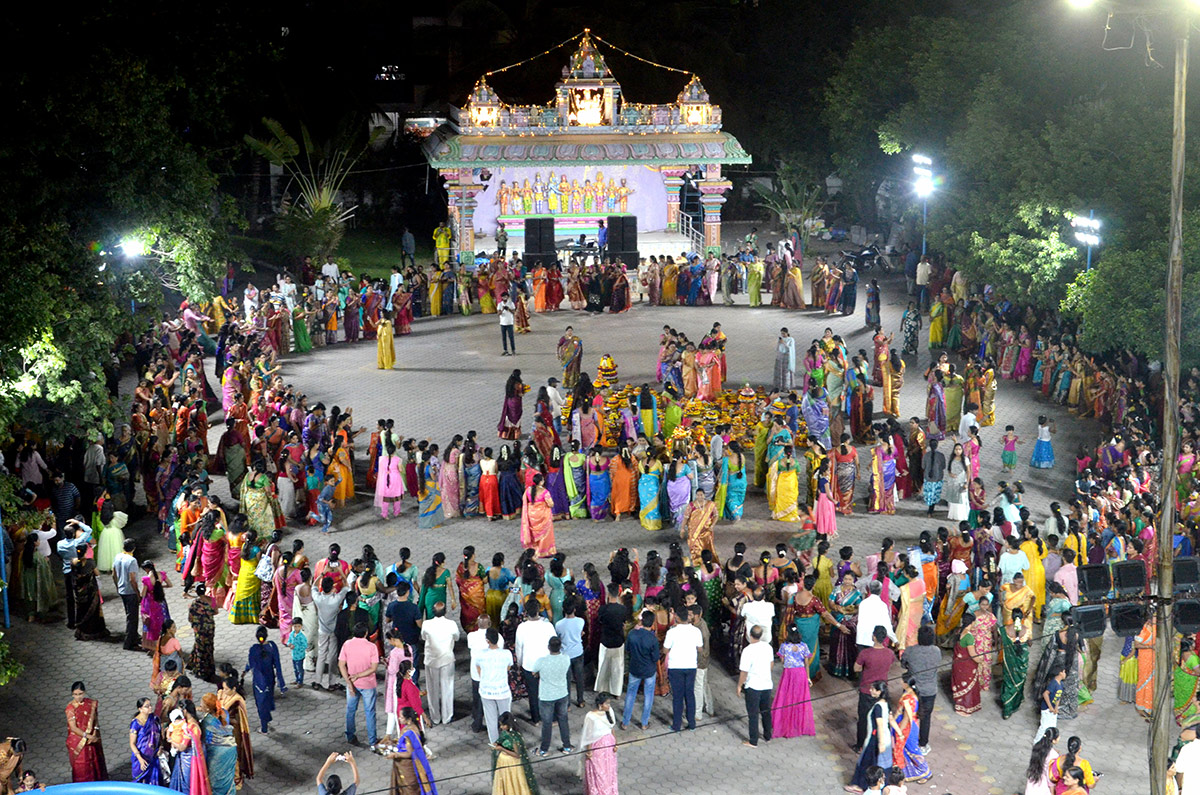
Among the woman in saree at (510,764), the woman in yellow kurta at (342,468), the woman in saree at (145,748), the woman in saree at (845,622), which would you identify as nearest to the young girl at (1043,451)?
the woman in saree at (845,622)

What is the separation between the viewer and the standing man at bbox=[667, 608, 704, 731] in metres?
11.1

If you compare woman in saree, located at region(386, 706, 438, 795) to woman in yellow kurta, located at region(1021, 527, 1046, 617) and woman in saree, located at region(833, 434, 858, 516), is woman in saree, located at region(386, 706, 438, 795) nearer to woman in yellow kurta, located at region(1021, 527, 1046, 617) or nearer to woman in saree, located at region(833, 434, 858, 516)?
woman in yellow kurta, located at region(1021, 527, 1046, 617)

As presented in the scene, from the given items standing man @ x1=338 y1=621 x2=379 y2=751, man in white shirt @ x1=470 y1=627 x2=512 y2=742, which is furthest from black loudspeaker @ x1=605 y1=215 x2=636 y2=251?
man in white shirt @ x1=470 y1=627 x2=512 y2=742

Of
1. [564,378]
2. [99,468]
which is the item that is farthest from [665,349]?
[99,468]

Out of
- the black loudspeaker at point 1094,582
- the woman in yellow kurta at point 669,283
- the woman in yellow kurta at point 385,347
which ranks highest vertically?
→ the woman in yellow kurta at point 669,283

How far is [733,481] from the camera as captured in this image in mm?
16078

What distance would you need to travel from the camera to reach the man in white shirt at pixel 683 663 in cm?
1115

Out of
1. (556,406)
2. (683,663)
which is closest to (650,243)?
(556,406)

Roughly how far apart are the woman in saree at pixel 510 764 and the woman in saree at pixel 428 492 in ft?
21.8

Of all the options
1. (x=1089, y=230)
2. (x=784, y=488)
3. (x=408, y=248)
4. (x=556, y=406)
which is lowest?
(x=784, y=488)

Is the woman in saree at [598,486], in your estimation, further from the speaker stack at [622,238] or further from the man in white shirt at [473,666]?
the speaker stack at [622,238]

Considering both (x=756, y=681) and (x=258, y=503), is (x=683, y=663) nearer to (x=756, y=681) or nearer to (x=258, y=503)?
(x=756, y=681)

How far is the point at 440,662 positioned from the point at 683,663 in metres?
2.02

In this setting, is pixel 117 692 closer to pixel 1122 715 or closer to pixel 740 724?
pixel 740 724
